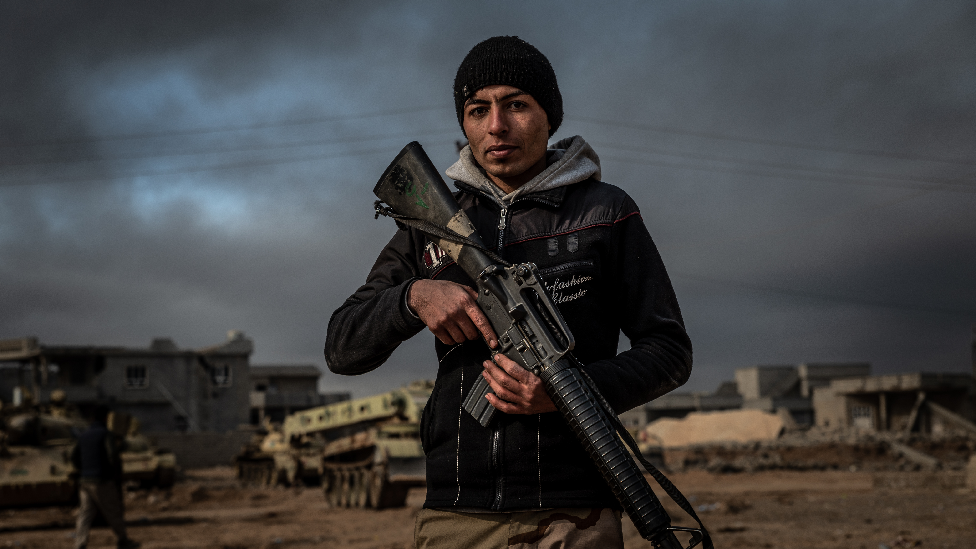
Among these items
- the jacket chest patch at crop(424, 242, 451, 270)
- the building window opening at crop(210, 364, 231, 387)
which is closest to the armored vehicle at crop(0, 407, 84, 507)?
the jacket chest patch at crop(424, 242, 451, 270)

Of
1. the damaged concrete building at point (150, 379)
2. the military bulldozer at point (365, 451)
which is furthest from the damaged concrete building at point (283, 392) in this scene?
the military bulldozer at point (365, 451)

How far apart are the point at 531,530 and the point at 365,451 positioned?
15793 mm

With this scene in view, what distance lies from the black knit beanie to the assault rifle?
29cm

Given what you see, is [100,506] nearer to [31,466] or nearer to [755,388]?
[31,466]

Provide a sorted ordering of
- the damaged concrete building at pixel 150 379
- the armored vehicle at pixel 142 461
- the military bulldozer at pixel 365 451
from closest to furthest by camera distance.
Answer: the military bulldozer at pixel 365 451 < the armored vehicle at pixel 142 461 < the damaged concrete building at pixel 150 379

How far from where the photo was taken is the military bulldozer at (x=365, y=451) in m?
15.0

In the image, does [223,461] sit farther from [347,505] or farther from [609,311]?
[609,311]

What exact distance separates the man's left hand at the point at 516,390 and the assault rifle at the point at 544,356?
0.03 meters

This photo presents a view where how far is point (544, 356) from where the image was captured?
193cm

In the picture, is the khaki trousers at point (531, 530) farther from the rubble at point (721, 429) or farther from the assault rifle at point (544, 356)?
the rubble at point (721, 429)

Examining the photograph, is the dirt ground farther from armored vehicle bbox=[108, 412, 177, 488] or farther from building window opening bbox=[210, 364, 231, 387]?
building window opening bbox=[210, 364, 231, 387]

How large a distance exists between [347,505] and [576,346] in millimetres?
16165

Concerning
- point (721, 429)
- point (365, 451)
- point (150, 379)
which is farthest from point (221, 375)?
point (365, 451)

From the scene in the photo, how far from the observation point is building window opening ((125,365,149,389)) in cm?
4299
